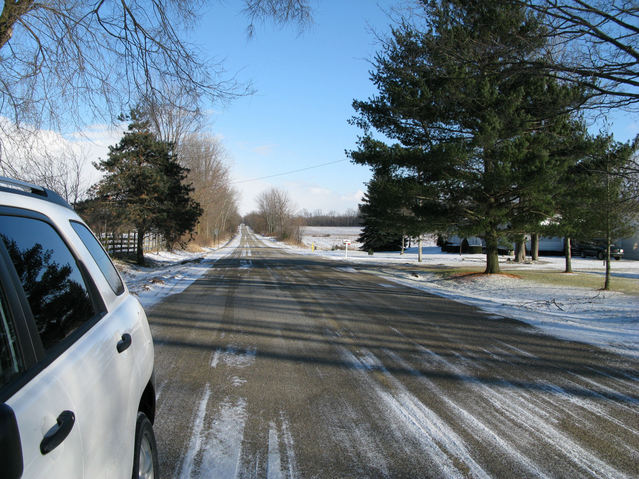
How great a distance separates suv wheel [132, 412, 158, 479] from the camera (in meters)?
1.98

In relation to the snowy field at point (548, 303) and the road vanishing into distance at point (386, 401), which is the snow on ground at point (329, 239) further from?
the road vanishing into distance at point (386, 401)

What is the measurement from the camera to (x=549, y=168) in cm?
1338

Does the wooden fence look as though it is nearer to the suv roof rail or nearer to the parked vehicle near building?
the suv roof rail

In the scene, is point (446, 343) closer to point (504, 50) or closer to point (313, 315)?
point (313, 315)

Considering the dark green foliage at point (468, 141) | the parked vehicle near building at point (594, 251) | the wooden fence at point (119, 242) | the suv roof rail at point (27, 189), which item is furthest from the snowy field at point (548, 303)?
the parked vehicle near building at point (594, 251)

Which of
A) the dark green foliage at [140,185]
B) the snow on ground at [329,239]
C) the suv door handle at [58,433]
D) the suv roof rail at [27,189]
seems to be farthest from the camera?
the snow on ground at [329,239]

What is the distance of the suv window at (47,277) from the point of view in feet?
4.88

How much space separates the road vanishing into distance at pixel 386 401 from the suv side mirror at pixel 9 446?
193 cm

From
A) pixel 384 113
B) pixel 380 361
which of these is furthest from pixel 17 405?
pixel 384 113

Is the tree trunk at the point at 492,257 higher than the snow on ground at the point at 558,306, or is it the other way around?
the tree trunk at the point at 492,257

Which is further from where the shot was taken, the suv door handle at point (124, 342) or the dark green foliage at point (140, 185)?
the dark green foliage at point (140, 185)

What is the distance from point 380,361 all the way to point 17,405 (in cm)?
457

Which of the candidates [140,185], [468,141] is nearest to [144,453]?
[468,141]

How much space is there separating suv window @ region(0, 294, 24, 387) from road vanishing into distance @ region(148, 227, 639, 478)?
5.92 ft
